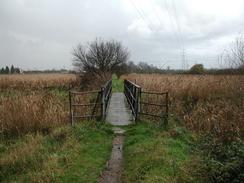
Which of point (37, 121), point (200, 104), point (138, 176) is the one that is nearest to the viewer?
point (138, 176)

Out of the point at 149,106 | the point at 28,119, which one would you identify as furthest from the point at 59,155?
the point at 149,106

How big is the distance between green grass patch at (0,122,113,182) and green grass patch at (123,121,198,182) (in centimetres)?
63

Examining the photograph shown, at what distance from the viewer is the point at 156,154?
591cm

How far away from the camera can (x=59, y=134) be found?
313 inches

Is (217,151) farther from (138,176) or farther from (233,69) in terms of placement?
(233,69)

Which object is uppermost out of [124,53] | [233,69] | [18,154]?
[124,53]

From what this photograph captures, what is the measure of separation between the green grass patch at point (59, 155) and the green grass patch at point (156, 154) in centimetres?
63

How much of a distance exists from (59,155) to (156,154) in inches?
90.9

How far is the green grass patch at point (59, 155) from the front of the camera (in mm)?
5426

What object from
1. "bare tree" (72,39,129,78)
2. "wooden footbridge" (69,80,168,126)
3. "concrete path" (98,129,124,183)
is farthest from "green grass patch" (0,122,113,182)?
"bare tree" (72,39,129,78)

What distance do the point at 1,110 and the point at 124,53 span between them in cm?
4308

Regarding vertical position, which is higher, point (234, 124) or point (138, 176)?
point (234, 124)

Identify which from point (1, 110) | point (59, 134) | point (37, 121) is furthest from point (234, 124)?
point (1, 110)

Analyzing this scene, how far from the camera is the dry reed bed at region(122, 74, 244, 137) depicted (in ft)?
24.2
